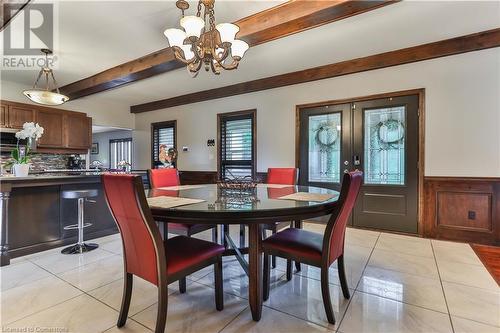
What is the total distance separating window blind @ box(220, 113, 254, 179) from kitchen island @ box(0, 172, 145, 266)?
8.40 feet

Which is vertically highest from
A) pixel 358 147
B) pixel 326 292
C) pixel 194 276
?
pixel 358 147

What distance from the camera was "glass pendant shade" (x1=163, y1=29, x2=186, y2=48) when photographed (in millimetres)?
2162

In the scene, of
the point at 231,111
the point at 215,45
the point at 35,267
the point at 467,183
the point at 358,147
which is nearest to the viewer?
the point at 215,45

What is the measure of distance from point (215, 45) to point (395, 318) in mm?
2553

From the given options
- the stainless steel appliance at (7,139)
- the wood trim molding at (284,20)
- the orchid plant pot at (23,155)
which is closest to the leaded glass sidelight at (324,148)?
the wood trim molding at (284,20)

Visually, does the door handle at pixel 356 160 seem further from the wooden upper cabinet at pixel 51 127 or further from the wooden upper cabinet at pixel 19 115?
the wooden upper cabinet at pixel 19 115

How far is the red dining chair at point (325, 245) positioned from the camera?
5.16 feet

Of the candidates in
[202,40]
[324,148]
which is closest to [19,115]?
[202,40]

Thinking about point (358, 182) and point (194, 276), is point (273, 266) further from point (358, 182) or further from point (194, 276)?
point (358, 182)

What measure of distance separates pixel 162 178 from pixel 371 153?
3087mm

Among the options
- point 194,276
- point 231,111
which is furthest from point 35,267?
point 231,111

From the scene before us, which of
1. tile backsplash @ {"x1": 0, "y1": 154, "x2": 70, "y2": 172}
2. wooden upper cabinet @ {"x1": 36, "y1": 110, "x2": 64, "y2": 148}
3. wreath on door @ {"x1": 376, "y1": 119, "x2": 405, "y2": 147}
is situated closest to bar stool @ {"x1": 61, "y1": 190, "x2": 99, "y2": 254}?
wooden upper cabinet @ {"x1": 36, "y1": 110, "x2": 64, "y2": 148}

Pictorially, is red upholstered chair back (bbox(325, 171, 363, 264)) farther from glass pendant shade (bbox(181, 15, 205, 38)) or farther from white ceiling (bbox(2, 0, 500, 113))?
white ceiling (bbox(2, 0, 500, 113))

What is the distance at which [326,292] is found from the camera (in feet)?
5.19
